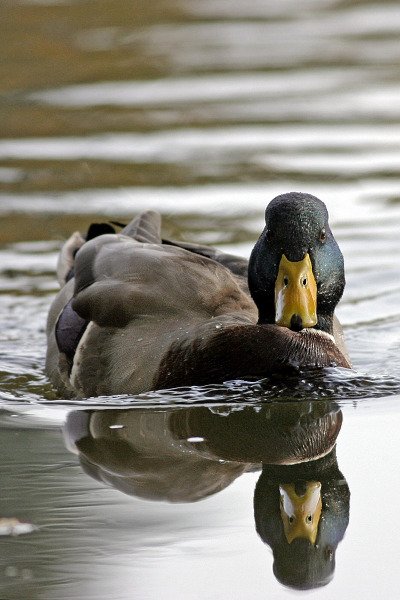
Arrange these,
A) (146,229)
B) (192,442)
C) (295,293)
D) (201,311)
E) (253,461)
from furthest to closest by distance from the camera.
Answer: (146,229)
(201,311)
(295,293)
(192,442)
(253,461)

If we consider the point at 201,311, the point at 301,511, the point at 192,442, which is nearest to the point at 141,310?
the point at 201,311

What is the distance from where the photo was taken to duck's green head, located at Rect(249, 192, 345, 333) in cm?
709

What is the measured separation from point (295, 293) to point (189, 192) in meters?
4.61

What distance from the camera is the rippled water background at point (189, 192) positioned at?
203 inches

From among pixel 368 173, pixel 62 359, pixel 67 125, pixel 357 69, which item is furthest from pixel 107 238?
pixel 357 69

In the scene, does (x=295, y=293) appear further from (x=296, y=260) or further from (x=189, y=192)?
(x=189, y=192)

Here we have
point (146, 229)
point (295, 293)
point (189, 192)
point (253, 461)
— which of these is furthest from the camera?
point (189, 192)

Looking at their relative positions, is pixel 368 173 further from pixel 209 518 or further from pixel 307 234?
pixel 209 518

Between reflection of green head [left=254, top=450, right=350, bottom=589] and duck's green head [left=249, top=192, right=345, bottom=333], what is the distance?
92 centimetres

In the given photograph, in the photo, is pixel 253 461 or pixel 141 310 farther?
pixel 141 310

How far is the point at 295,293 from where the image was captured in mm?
7086

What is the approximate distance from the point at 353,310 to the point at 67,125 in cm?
448

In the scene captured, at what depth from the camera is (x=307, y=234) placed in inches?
282

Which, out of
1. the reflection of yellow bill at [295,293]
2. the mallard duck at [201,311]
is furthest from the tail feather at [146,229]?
the reflection of yellow bill at [295,293]
